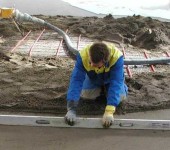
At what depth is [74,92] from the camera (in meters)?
4.18

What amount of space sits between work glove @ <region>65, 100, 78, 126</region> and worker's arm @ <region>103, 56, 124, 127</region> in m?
0.33

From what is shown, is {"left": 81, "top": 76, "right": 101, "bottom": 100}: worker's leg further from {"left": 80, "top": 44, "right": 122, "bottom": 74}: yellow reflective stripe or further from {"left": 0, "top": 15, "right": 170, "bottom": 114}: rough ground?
{"left": 80, "top": 44, "right": 122, "bottom": 74}: yellow reflective stripe

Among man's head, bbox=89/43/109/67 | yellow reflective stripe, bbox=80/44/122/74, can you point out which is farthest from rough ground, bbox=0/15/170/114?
man's head, bbox=89/43/109/67

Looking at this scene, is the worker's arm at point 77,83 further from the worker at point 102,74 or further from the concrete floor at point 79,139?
the concrete floor at point 79,139

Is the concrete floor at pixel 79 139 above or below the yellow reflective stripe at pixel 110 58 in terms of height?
below

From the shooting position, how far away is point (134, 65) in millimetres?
5977

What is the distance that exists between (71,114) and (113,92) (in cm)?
48

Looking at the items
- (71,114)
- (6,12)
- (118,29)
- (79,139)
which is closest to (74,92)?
(71,114)

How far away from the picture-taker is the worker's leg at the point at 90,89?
15.4ft

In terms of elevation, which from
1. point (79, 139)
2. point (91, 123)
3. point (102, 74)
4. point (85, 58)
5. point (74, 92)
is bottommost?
point (79, 139)

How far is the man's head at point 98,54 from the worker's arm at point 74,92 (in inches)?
12.7

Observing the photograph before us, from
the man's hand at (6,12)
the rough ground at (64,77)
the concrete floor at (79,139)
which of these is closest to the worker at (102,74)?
the concrete floor at (79,139)

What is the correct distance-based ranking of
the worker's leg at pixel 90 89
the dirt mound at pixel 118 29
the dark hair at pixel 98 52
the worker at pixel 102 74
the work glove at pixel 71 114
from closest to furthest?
1. the dark hair at pixel 98 52
2. the worker at pixel 102 74
3. the work glove at pixel 71 114
4. the worker's leg at pixel 90 89
5. the dirt mound at pixel 118 29

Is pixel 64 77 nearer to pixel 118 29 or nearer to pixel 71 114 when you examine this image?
pixel 71 114
